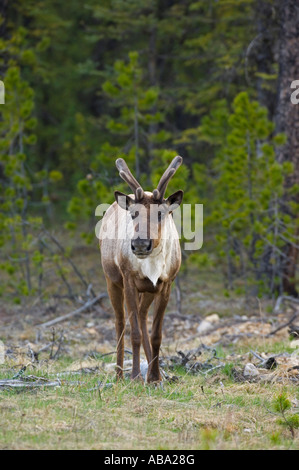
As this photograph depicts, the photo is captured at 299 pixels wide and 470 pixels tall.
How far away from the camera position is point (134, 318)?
24.7 ft

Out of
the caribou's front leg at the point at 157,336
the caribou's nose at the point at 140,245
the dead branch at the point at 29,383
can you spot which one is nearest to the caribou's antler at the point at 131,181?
the caribou's nose at the point at 140,245

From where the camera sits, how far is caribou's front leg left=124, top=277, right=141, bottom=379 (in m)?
7.47

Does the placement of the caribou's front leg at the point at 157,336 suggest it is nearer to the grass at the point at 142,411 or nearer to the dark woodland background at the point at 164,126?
the grass at the point at 142,411

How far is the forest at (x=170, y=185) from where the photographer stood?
7996 mm

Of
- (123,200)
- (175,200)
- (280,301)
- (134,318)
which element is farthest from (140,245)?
(280,301)

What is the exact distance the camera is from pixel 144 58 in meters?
21.9

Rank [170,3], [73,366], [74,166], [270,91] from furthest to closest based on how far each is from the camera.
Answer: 1. [74,166]
2. [170,3]
3. [270,91]
4. [73,366]

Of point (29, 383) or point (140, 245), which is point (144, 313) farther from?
point (29, 383)

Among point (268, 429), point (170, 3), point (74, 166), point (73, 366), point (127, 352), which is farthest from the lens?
point (74, 166)

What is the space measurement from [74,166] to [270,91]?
25.7 feet

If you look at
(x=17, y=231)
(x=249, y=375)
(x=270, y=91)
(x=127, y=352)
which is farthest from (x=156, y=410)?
(x=270, y=91)

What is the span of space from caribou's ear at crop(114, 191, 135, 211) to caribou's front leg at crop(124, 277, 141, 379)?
78cm

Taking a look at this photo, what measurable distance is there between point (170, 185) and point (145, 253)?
18.5 feet

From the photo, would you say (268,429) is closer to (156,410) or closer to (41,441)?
(156,410)
